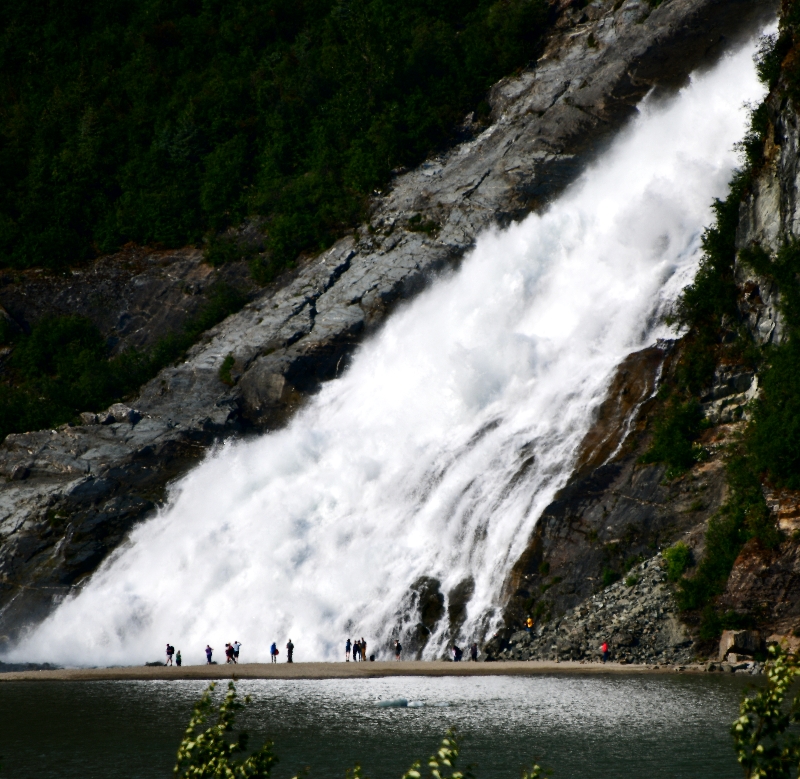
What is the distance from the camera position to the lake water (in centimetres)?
2256

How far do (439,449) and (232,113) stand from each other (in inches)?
1458

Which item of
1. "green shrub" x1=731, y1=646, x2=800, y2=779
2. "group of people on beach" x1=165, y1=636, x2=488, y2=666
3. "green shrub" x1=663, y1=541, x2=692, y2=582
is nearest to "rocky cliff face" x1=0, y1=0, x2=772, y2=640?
"group of people on beach" x1=165, y1=636, x2=488, y2=666

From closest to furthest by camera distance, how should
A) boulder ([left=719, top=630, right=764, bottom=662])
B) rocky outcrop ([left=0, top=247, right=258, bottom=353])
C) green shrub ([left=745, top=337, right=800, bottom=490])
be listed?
boulder ([left=719, top=630, right=764, bottom=662])
green shrub ([left=745, top=337, right=800, bottom=490])
rocky outcrop ([left=0, top=247, right=258, bottom=353])

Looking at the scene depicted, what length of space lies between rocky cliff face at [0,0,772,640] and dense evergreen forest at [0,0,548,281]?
393 cm

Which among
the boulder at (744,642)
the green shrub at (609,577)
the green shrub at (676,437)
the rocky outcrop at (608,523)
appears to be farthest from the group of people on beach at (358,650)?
the boulder at (744,642)

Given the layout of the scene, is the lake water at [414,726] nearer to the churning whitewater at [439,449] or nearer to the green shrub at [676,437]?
the churning whitewater at [439,449]

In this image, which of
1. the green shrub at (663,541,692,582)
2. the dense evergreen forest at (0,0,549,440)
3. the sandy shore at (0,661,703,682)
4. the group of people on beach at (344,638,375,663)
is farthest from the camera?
the dense evergreen forest at (0,0,549,440)

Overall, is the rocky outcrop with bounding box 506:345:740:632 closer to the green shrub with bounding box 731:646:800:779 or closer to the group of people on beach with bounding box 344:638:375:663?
the group of people on beach with bounding box 344:638:375:663

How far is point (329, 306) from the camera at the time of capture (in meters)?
59.1

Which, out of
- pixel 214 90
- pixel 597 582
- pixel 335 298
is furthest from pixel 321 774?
pixel 214 90

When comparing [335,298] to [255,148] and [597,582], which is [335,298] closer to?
[255,148]

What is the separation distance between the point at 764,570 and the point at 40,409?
42.8m

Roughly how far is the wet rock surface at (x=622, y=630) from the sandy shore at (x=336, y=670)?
0.77 m

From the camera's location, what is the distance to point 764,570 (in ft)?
116
